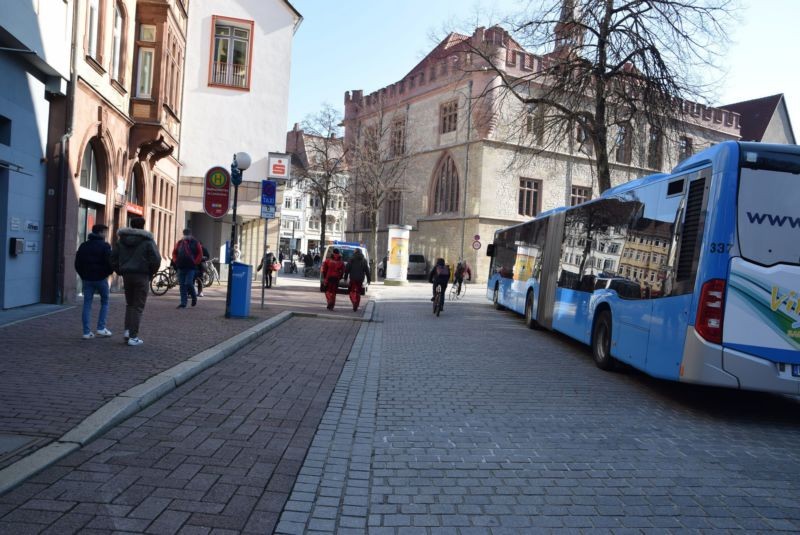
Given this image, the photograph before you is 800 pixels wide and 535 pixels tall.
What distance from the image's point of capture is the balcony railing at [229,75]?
27.9m

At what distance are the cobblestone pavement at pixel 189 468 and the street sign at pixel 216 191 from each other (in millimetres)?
6086

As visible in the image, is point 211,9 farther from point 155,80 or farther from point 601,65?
point 601,65

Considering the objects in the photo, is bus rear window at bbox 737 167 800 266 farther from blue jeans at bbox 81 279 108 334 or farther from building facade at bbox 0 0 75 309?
building facade at bbox 0 0 75 309

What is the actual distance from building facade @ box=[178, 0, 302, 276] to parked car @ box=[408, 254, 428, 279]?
826 inches

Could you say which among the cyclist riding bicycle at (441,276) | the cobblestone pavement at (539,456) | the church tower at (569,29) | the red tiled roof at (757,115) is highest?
the red tiled roof at (757,115)

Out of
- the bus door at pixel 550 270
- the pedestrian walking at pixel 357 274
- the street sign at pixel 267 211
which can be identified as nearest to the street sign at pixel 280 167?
the pedestrian walking at pixel 357 274

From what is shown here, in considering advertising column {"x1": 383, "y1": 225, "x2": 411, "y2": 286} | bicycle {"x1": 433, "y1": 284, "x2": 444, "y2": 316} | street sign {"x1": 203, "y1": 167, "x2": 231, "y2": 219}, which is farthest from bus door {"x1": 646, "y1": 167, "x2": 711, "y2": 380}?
advertising column {"x1": 383, "y1": 225, "x2": 411, "y2": 286}

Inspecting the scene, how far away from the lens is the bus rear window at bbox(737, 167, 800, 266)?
7.18 metres

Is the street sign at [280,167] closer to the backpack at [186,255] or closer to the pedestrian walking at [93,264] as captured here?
the backpack at [186,255]

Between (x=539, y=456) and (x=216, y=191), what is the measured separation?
9.64 m

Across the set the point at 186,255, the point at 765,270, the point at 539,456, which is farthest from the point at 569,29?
the point at 539,456

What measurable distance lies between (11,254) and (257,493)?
9.87m

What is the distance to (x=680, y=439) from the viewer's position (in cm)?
624

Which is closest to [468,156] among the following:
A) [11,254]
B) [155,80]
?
[155,80]
